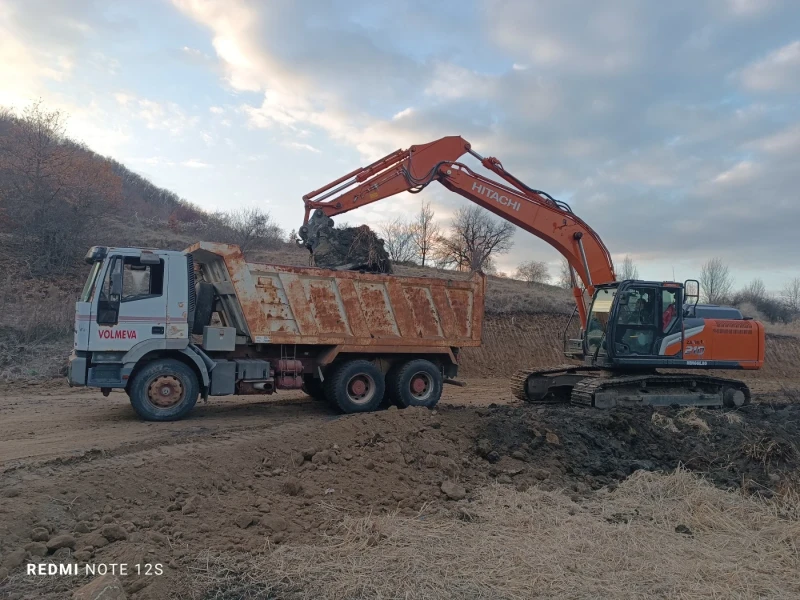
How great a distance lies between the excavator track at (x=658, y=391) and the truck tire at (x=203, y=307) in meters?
6.48

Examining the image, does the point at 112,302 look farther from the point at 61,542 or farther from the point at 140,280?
the point at 61,542

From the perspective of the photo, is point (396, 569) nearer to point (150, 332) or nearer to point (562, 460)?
point (562, 460)

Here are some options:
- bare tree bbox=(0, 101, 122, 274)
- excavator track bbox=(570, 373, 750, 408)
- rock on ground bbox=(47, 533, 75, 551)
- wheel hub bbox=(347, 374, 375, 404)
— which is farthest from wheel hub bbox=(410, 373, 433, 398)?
bare tree bbox=(0, 101, 122, 274)

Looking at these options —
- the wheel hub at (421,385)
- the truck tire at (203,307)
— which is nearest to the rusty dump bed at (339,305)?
the truck tire at (203,307)

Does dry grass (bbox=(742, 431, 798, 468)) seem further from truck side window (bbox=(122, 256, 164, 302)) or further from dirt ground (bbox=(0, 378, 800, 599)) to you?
truck side window (bbox=(122, 256, 164, 302))

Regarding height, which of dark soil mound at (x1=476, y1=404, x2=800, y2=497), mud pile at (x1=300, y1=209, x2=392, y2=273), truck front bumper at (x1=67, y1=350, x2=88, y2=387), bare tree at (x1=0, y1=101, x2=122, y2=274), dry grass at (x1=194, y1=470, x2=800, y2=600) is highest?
bare tree at (x1=0, y1=101, x2=122, y2=274)

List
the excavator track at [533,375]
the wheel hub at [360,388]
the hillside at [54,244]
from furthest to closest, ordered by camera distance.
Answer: the hillside at [54,244] < the excavator track at [533,375] < the wheel hub at [360,388]

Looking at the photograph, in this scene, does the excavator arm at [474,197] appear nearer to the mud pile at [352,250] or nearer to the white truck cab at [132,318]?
the mud pile at [352,250]

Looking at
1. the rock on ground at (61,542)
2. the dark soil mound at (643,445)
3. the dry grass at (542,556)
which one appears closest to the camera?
the dry grass at (542,556)

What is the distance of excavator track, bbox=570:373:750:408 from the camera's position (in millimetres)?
10555

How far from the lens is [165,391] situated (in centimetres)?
904

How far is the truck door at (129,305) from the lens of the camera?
8703 millimetres

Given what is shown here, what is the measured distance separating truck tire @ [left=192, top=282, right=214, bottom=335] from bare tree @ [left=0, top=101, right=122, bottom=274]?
510 inches

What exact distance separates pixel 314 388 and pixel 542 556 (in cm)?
751
